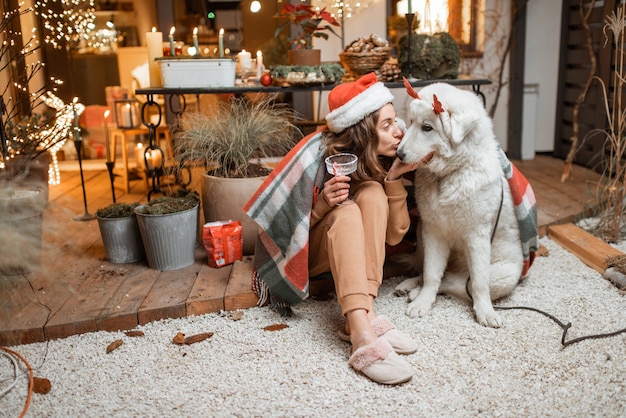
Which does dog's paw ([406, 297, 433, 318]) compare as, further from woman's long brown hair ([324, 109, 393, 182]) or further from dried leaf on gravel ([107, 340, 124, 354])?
dried leaf on gravel ([107, 340, 124, 354])

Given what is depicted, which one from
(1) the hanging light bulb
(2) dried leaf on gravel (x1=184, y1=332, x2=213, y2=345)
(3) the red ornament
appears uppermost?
(1) the hanging light bulb

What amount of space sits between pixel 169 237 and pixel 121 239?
28 cm

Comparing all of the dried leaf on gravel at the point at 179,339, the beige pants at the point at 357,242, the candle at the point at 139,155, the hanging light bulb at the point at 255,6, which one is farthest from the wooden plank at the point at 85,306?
the hanging light bulb at the point at 255,6

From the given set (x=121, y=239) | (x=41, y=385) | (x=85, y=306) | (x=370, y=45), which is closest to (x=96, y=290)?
(x=85, y=306)

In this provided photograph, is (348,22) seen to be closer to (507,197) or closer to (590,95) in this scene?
(590,95)

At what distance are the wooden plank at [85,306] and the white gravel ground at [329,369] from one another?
0.05 meters

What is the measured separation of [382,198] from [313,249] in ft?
1.23

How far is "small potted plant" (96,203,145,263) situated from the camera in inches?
107

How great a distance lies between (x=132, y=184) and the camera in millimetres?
4660

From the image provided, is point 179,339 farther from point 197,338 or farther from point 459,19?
point 459,19

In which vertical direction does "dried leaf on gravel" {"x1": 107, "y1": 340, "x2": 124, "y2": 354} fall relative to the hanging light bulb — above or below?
below

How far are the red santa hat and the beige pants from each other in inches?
10.5

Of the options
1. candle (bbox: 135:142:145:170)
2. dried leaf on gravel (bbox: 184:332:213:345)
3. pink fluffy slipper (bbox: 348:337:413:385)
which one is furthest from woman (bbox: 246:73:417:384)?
candle (bbox: 135:142:145:170)

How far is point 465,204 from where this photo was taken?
222 centimetres
